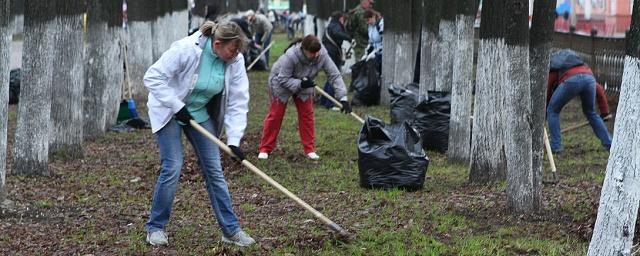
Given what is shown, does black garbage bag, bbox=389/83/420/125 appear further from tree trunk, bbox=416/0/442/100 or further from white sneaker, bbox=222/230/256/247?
white sneaker, bbox=222/230/256/247

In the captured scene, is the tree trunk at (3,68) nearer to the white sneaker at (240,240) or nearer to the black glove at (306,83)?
the white sneaker at (240,240)

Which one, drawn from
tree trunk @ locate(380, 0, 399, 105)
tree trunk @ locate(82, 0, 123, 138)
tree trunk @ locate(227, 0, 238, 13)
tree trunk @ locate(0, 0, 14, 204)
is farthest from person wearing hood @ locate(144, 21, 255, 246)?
tree trunk @ locate(227, 0, 238, 13)

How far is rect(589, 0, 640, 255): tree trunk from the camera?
5.77m

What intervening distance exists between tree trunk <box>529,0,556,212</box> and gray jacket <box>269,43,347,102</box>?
128 inches

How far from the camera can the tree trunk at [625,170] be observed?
5.77m

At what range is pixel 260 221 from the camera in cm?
838

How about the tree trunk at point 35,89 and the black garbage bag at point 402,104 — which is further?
the black garbage bag at point 402,104

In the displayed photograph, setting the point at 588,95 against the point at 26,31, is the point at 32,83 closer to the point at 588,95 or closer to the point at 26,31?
the point at 26,31

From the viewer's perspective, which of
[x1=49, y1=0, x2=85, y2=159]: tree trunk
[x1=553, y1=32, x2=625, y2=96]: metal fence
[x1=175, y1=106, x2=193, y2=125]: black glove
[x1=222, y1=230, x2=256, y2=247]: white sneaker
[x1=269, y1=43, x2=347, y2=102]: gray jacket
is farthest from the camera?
[x1=553, y1=32, x2=625, y2=96]: metal fence

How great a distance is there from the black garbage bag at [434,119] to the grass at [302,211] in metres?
0.15

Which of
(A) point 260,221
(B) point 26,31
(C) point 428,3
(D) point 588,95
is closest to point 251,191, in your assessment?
(A) point 260,221

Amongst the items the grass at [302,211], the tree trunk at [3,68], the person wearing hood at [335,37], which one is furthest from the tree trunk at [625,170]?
the person wearing hood at [335,37]

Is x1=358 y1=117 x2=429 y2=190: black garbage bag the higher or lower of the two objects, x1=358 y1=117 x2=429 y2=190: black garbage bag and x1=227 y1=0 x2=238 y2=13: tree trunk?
the higher

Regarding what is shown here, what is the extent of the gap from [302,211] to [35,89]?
2635 mm
